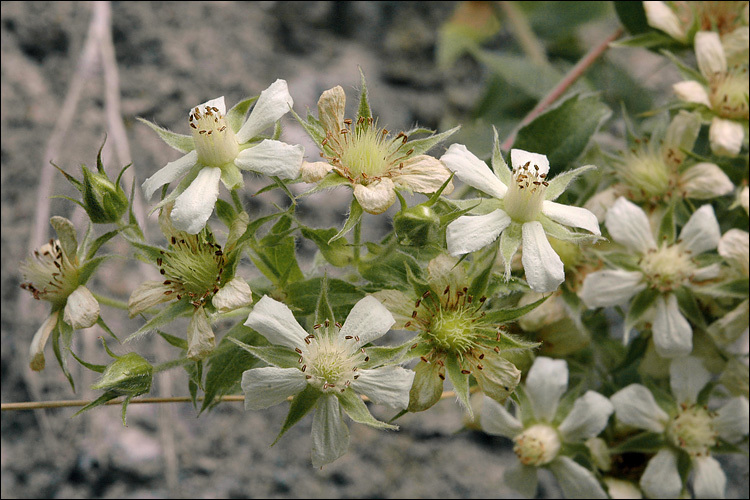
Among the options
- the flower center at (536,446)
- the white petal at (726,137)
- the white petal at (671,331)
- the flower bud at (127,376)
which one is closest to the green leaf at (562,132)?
the white petal at (726,137)

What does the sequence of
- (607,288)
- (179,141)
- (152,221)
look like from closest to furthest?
(179,141), (607,288), (152,221)

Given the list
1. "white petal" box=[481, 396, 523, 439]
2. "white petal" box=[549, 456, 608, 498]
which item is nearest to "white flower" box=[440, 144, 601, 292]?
"white petal" box=[481, 396, 523, 439]

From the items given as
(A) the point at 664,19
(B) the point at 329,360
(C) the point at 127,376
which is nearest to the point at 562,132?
(A) the point at 664,19

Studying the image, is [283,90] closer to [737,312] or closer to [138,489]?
[737,312]

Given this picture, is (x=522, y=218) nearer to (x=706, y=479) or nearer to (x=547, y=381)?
(x=547, y=381)

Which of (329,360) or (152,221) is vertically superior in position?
(329,360)

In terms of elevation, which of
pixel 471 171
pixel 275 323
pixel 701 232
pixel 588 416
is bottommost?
pixel 588 416

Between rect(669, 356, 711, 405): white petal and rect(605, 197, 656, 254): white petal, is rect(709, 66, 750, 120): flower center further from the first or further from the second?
rect(669, 356, 711, 405): white petal
